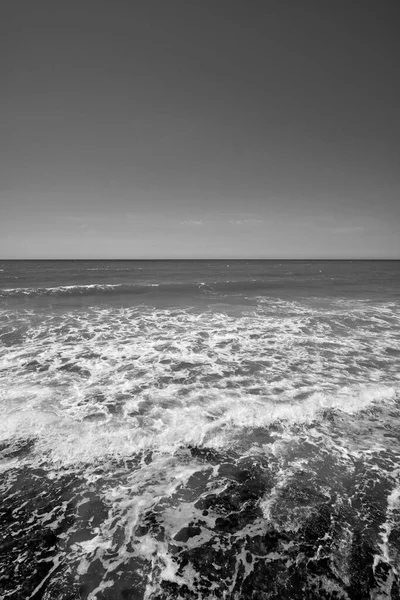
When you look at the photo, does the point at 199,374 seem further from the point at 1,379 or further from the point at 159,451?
the point at 1,379

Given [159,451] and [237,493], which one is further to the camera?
[159,451]

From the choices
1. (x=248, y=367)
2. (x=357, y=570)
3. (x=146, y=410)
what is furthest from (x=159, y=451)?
(x=248, y=367)

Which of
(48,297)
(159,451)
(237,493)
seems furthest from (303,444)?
(48,297)

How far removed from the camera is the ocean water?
286cm

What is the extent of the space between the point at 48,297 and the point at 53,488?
2150 cm

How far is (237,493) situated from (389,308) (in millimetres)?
18777

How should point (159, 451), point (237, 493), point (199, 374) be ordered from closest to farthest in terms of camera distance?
point (237, 493), point (159, 451), point (199, 374)

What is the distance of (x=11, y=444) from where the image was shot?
4.66 meters

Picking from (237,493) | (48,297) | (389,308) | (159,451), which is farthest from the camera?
(48,297)

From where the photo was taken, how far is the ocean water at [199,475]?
2.86m

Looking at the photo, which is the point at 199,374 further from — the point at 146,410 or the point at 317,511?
the point at 317,511

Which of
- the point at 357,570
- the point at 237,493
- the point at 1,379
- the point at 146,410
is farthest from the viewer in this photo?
the point at 1,379

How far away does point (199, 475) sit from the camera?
409 centimetres

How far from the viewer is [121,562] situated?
2.96 m
